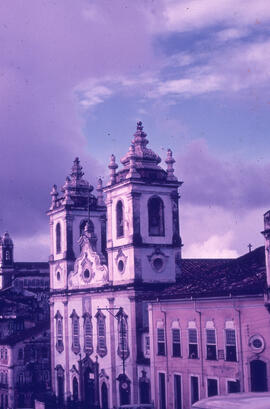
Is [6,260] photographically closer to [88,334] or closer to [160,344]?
[88,334]

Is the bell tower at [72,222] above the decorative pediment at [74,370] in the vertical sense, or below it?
above

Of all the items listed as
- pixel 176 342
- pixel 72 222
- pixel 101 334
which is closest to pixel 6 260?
pixel 72 222

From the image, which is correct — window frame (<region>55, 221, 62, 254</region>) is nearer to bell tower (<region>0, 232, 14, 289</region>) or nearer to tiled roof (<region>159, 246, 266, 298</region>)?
tiled roof (<region>159, 246, 266, 298</region>)

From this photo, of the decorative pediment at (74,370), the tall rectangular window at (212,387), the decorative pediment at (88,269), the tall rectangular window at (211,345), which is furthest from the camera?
the decorative pediment at (74,370)

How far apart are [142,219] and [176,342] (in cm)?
989

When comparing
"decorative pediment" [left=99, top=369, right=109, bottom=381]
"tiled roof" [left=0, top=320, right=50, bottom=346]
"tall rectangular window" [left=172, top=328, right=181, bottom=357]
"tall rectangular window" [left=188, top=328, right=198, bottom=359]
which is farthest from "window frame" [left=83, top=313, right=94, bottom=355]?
"tall rectangular window" [left=188, top=328, right=198, bottom=359]

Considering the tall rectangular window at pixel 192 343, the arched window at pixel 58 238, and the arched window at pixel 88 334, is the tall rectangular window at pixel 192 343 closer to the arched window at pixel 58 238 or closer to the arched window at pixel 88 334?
the arched window at pixel 88 334

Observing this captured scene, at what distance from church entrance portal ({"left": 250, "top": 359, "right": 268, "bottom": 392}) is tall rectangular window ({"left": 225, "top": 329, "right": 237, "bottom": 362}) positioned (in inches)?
55.6

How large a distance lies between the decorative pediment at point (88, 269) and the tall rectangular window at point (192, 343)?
38.8 feet

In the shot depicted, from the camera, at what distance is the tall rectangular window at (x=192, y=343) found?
127 feet

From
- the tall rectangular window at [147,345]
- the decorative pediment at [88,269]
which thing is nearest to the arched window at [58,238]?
the decorative pediment at [88,269]

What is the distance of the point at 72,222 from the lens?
187 feet

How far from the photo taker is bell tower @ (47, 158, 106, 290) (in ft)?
186

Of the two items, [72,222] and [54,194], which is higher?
[54,194]
